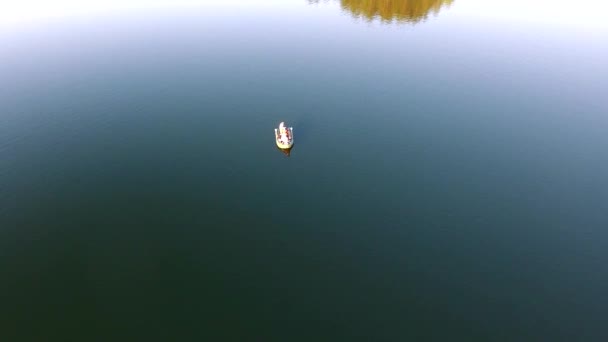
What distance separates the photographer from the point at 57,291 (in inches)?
1465

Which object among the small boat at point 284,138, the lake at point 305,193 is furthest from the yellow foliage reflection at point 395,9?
the small boat at point 284,138

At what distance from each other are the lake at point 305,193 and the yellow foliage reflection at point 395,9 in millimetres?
37759

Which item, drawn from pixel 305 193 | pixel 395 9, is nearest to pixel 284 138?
pixel 305 193

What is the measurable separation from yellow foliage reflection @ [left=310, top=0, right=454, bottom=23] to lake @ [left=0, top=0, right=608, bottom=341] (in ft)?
124

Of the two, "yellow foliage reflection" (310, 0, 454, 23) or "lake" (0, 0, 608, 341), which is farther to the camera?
"yellow foliage reflection" (310, 0, 454, 23)

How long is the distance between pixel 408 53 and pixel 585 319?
3192 inches

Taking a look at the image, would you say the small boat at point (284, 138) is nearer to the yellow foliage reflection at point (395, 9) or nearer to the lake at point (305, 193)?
the lake at point (305, 193)

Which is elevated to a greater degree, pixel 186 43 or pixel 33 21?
pixel 33 21

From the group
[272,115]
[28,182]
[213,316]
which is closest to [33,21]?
[28,182]

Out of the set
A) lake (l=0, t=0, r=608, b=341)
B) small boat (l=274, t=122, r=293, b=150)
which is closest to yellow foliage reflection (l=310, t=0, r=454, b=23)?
lake (l=0, t=0, r=608, b=341)

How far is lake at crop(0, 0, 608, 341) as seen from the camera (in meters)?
35.6

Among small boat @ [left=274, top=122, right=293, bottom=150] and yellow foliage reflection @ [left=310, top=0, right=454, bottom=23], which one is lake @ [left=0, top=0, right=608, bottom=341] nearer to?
small boat @ [left=274, top=122, right=293, bottom=150]

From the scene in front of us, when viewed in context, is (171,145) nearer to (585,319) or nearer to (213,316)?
(213,316)

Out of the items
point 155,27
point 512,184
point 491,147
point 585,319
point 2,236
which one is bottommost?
point 585,319
